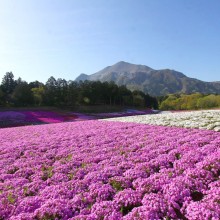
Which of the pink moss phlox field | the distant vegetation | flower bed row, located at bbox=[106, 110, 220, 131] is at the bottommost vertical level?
the pink moss phlox field

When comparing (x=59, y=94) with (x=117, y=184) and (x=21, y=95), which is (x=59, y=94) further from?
(x=117, y=184)

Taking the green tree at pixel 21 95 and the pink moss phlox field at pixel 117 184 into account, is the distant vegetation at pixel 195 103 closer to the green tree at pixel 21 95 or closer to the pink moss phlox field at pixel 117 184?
the green tree at pixel 21 95

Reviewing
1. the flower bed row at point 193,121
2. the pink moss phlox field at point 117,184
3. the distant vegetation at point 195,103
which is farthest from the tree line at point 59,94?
the pink moss phlox field at point 117,184

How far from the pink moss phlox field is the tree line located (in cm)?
7164

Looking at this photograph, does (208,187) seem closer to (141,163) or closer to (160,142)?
(141,163)

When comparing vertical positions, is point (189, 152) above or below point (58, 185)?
above

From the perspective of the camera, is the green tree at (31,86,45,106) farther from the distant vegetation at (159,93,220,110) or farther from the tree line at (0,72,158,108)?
the distant vegetation at (159,93,220,110)

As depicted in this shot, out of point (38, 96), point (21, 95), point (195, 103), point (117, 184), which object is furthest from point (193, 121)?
point (195, 103)

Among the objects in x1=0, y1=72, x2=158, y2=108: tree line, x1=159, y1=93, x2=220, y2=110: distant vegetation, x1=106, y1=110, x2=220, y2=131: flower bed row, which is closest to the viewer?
x1=106, y1=110, x2=220, y2=131: flower bed row

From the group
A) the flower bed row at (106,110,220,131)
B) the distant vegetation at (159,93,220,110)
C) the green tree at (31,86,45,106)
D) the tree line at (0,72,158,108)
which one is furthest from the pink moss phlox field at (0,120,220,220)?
the distant vegetation at (159,93,220,110)

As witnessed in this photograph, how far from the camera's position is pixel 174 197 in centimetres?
717

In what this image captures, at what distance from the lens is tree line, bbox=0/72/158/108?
82.1 m

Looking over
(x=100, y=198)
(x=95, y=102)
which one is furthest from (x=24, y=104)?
(x=100, y=198)

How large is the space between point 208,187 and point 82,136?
1315 cm
